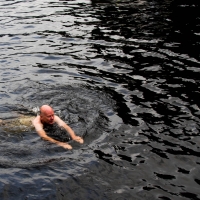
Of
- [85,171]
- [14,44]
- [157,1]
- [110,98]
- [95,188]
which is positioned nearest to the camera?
[95,188]

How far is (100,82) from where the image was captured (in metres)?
14.1

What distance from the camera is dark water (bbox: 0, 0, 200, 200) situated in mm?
8555

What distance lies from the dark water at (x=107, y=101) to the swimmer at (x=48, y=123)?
0.21 m

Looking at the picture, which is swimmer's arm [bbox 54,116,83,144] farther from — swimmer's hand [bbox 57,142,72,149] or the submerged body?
the submerged body

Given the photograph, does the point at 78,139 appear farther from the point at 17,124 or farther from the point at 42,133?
the point at 17,124

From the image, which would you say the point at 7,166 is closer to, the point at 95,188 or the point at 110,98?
the point at 95,188

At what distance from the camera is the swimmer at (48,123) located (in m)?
10.1

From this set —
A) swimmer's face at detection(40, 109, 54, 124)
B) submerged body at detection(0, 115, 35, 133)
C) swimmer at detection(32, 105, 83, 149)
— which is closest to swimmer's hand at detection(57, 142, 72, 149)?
swimmer at detection(32, 105, 83, 149)

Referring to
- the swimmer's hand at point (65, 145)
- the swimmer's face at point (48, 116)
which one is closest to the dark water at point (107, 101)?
the swimmer's hand at point (65, 145)

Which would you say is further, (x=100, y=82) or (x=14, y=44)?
(x=14, y=44)

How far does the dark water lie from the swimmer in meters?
0.21

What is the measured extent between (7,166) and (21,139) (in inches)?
54.2

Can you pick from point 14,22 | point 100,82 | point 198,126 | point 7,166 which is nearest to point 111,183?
point 7,166

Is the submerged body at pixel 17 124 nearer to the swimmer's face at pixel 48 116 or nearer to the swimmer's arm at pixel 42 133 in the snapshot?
the swimmer's arm at pixel 42 133
